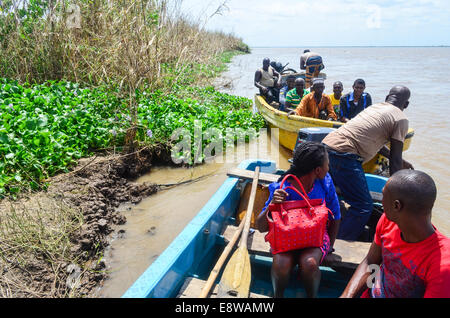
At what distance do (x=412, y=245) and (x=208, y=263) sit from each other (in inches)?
63.0

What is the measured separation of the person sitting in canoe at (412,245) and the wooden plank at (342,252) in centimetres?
62

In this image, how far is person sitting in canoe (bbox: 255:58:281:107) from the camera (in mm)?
8756

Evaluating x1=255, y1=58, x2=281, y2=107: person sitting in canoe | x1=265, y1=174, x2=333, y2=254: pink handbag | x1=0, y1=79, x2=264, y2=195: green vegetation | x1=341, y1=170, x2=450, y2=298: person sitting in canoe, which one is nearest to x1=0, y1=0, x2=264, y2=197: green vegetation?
x1=0, y1=79, x2=264, y2=195: green vegetation

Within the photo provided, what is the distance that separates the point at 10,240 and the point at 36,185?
38.5 inches

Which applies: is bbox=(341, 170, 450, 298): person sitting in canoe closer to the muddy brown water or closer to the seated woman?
the seated woman

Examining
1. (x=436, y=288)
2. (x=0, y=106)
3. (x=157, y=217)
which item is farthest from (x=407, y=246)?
(x=0, y=106)

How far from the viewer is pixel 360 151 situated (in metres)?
2.83

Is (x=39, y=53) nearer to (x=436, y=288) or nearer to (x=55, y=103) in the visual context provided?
(x=55, y=103)

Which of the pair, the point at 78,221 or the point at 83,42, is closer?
the point at 78,221

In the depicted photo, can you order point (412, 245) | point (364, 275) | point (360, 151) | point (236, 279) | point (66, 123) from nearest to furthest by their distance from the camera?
point (412, 245) < point (364, 275) < point (236, 279) < point (360, 151) < point (66, 123)

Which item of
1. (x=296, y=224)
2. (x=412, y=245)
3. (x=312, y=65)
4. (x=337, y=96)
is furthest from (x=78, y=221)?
(x=312, y=65)

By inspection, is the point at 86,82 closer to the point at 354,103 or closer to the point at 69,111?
the point at 69,111

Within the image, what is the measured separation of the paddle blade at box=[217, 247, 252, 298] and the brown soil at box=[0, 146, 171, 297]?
1463 mm

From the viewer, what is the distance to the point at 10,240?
270 centimetres
